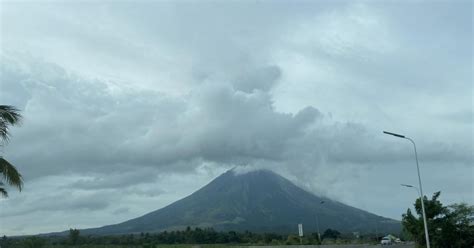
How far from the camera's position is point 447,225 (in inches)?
1607

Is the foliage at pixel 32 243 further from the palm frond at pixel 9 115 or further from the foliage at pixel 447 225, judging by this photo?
the palm frond at pixel 9 115

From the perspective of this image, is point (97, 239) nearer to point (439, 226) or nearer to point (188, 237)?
point (188, 237)

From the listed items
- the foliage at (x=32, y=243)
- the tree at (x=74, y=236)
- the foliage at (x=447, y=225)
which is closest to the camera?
the foliage at (x=447, y=225)

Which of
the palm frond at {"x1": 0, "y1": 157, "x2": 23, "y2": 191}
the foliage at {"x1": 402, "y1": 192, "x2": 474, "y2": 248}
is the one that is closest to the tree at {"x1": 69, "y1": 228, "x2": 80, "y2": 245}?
the foliage at {"x1": 402, "y1": 192, "x2": 474, "y2": 248}

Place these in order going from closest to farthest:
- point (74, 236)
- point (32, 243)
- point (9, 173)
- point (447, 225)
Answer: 1. point (9, 173)
2. point (447, 225)
3. point (32, 243)
4. point (74, 236)

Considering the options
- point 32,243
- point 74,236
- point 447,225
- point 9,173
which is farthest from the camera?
point 74,236

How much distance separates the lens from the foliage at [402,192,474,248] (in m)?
40.6

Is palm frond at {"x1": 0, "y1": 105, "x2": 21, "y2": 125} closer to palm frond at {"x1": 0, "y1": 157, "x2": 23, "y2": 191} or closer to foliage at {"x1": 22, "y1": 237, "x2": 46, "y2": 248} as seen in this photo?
palm frond at {"x1": 0, "y1": 157, "x2": 23, "y2": 191}

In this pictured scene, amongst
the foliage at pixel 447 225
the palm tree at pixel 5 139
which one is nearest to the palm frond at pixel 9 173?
the palm tree at pixel 5 139

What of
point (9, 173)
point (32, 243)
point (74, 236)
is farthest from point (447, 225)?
point (74, 236)

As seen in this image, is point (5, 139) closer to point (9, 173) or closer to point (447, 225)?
point (9, 173)

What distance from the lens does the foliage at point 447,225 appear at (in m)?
40.6

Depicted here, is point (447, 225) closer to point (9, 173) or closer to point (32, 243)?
point (9, 173)

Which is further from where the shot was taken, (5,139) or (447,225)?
(447,225)
